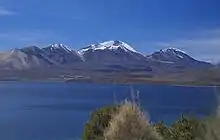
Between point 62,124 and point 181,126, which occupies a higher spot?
point 181,126

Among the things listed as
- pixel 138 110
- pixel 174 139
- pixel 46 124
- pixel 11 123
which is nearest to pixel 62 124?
pixel 46 124

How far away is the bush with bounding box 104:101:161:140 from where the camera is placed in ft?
33.8

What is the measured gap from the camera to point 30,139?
4791 centimetres

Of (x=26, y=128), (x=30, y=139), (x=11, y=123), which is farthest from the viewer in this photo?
(x=11, y=123)

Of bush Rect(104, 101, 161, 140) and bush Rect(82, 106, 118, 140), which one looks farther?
bush Rect(82, 106, 118, 140)

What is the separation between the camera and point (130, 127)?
10453 mm

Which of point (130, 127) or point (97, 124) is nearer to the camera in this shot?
point (130, 127)

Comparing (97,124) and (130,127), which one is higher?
(130,127)

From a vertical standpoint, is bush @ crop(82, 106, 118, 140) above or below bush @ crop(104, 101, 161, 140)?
below

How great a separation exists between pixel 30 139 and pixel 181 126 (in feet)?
108

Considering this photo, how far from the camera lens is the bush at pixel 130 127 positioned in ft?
33.8

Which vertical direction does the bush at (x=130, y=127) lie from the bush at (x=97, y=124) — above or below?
above

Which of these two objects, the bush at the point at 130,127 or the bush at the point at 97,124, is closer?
the bush at the point at 130,127

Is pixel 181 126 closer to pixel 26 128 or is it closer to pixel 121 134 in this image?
pixel 121 134
